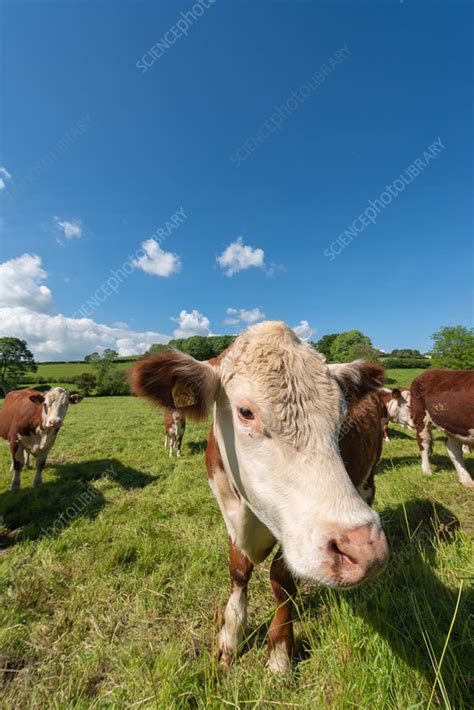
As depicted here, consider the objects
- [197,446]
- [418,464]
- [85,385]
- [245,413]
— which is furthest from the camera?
[85,385]

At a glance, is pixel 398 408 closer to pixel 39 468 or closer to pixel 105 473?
pixel 105 473

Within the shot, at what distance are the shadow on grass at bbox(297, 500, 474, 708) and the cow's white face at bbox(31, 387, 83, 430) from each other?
6661 mm

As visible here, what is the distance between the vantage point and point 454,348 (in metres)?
42.4

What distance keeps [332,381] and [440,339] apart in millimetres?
53329

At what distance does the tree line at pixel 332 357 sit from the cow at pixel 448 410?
26.3 meters

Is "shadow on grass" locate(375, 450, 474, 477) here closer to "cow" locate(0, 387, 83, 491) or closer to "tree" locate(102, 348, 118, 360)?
"cow" locate(0, 387, 83, 491)

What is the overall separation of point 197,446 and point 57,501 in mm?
5605

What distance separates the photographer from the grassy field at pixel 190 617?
1.75 metres

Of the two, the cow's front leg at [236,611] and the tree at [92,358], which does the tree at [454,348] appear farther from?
the tree at [92,358]

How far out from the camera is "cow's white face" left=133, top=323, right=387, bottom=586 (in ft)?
4.29

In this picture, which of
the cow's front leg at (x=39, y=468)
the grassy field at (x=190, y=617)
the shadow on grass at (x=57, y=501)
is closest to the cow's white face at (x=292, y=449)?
the grassy field at (x=190, y=617)

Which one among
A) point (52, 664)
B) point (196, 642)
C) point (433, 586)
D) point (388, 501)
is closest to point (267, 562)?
point (196, 642)

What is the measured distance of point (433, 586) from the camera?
101 inches

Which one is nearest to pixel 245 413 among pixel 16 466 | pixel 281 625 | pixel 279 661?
pixel 281 625
